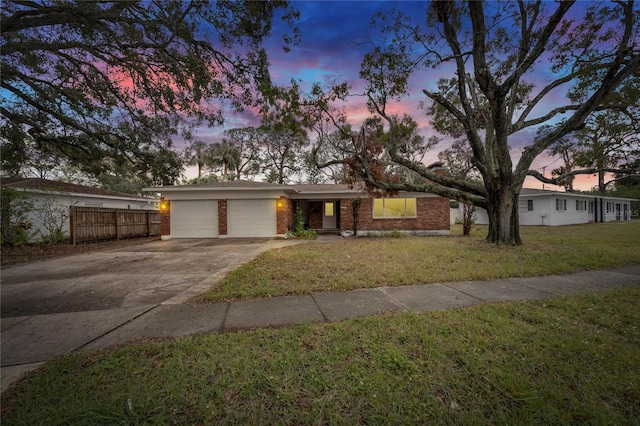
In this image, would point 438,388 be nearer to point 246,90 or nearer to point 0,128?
point 246,90

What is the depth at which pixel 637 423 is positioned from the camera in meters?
1.75

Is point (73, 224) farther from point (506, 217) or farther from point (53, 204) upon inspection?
point (506, 217)

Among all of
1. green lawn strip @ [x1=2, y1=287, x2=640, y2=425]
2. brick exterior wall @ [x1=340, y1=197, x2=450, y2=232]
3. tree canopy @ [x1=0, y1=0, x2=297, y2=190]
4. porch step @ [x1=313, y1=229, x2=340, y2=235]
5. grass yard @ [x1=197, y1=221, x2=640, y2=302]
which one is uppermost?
tree canopy @ [x1=0, y1=0, x2=297, y2=190]

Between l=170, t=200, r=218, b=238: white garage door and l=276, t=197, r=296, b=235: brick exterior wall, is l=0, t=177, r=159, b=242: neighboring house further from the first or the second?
l=276, t=197, r=296, b=235: brick exterior wall

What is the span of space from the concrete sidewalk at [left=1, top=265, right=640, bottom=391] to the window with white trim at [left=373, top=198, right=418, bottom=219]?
10.2 meters

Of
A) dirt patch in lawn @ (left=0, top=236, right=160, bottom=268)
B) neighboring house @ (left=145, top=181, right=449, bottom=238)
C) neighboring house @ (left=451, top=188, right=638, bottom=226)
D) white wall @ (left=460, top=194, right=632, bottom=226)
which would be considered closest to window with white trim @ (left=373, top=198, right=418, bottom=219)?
neighboring house @ (left=145, top=181, right=449, bottom=238)

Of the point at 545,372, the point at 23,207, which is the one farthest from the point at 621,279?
the point at 23,207

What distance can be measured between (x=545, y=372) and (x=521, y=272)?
166 inches

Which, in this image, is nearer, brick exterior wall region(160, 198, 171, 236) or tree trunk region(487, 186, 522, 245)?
Result: tree trunk region(487, 186, 522, 245)

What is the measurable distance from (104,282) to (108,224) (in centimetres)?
1013

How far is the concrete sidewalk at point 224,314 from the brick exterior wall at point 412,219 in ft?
32.9

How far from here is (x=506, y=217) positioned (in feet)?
31.1

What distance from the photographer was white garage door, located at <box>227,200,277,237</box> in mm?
13731

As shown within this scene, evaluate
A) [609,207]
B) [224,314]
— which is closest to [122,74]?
[224,314]
